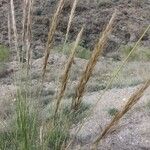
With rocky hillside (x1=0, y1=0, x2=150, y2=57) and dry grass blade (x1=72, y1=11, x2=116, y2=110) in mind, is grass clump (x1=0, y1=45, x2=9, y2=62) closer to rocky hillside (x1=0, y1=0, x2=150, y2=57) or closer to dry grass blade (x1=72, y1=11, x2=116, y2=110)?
rocky hillside (x1=0, y1=0, x2=150, y2=57)

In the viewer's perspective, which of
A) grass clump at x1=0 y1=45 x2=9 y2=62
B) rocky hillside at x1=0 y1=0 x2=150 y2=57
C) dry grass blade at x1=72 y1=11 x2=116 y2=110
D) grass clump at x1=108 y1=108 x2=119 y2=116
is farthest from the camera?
rocky hillside at x1=0 y1=0 x2=150 y2=57

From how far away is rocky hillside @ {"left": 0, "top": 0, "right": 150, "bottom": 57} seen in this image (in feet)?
50.5

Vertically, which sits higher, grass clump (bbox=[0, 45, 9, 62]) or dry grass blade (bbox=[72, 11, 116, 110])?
dry grass blade (bbox=[72, 11, 116, 110])

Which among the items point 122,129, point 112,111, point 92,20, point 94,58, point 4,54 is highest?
point 94,58

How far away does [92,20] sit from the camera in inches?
655

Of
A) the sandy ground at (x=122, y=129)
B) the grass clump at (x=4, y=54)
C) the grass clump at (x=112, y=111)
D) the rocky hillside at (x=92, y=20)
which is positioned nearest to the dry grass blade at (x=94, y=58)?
the sandy ground at (x=122, y=129)

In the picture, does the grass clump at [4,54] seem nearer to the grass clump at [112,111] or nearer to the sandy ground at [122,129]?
the sandy ground at [122,129]

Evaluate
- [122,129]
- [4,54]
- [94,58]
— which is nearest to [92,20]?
[4,54]

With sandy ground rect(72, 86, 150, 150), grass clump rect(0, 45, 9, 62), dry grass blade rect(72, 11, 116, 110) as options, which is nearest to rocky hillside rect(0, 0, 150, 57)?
grass clump rect(0, 45, 9, 62)

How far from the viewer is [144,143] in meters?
6.33

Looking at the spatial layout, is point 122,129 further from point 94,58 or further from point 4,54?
point 4,54

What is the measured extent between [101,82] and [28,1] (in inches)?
285

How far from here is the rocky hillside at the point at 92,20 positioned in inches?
606

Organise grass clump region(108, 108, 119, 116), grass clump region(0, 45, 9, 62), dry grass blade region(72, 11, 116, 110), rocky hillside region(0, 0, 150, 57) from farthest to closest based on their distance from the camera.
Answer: rocky hillside region(0, 0, 150, 57)
grass clump region(0, 45, 9, 62)
grass clump region(108, 108, 119, 116)
dry grass blade region(72, 11, 116, 110)
